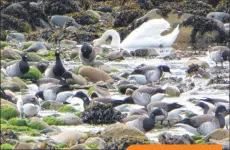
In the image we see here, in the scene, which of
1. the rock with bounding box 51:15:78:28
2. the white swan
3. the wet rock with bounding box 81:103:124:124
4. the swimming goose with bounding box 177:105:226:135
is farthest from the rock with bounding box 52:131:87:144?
the rock with bounding box 51:15:78:28

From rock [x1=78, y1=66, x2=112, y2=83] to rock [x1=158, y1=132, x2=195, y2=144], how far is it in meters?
4.48

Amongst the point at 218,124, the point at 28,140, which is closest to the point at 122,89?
the point at 218,124

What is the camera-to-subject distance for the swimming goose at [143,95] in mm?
9956

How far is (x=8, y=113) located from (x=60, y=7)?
42.4ft

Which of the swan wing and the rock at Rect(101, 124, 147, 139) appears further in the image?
the swan wing

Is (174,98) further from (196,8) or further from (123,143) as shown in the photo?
(196,8)

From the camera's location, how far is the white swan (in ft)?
55.8

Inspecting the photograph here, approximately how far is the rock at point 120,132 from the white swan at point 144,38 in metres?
9.06

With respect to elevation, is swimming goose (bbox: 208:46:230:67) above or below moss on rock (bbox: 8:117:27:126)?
below

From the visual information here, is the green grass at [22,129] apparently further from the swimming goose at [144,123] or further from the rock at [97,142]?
the swimming goose at [144,123]

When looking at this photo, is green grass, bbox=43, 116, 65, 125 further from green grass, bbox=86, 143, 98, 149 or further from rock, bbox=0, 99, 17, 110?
green grass, bbox=86, 143, 98, 149

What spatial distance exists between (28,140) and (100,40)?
32.0 feet

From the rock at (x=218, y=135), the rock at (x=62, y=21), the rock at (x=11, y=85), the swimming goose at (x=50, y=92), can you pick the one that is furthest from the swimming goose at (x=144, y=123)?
the rock at (x=62, y=21)

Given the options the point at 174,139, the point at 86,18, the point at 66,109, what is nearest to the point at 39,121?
the point at 66,109
